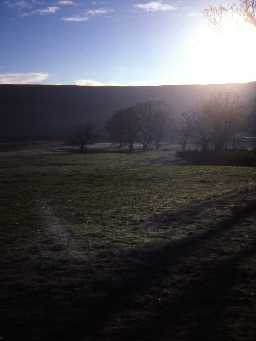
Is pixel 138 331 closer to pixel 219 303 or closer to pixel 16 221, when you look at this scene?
pixel 219 303

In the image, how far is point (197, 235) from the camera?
35.5ft

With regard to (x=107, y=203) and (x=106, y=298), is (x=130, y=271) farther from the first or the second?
(x=107, y=203)

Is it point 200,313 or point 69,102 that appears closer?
point 200,313

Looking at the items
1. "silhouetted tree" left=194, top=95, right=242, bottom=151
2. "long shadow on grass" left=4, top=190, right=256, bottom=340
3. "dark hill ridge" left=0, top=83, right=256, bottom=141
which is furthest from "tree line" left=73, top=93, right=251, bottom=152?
"long shadow on grass" left=4, top=190, right=256, bottom=340

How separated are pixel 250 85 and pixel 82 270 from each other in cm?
17845

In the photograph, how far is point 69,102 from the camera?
18512cm

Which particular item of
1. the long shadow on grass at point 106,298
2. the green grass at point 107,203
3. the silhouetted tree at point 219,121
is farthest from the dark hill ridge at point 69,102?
the long shadow on grass at point 106,298

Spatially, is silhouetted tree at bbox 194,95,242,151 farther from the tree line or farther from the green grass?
the green grass

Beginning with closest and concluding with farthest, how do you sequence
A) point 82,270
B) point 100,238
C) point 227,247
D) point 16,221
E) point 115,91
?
point 82,270
point 227,247
point 100,238
point 16,221
point 115,91

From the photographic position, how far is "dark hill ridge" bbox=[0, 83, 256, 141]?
165m

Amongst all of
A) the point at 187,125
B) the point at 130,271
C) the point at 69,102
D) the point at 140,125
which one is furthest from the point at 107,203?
the point at 69,102

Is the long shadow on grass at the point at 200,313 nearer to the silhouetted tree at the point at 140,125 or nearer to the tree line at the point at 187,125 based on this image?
the tree line at the point at 187,125

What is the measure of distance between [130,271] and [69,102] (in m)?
181

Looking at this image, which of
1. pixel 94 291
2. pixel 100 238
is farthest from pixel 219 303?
pixel 100 238
